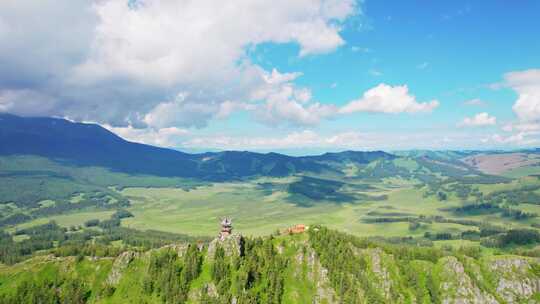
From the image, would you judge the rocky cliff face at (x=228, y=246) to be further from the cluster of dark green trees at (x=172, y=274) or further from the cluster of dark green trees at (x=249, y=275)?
the cluster of dark green trees at (x=172, y=274)

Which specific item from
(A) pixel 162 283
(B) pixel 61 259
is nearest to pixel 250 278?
(A) pixel 162 283

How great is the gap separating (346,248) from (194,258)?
78.5 metres

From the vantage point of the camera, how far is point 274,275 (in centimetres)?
17212

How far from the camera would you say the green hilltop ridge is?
535 ft

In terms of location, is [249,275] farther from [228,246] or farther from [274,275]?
[228,246]

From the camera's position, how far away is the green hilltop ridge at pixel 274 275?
163113 millimetres

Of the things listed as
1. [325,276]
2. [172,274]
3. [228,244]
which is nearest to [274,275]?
[325,276]

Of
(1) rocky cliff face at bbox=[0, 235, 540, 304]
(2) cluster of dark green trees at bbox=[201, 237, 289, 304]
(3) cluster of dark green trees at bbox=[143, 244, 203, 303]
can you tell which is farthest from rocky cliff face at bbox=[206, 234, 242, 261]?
(3) cluster of dark green trees at bbox=[143, 244, 203, 303]

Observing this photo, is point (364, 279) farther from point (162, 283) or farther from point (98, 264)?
point (98, 264)

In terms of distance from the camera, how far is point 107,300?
163 metres

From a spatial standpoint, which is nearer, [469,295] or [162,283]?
[162,283]

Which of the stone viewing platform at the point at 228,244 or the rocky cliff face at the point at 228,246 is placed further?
the stone viewing platform at the point at 228,244

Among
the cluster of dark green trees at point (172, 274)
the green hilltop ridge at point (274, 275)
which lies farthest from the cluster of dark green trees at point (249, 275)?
the cluster of dark green trees at point (172, 274)

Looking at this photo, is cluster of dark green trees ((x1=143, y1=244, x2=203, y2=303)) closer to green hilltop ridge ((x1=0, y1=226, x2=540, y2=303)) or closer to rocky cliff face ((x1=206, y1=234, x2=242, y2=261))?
green hilltop ridge ((x1=0, y1=226, x2=540, y2=303))
